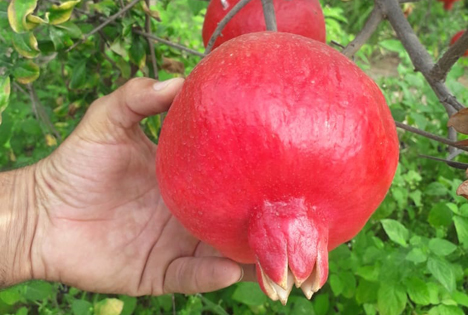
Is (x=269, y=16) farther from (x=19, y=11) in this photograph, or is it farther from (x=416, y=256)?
(x=416, y=256)

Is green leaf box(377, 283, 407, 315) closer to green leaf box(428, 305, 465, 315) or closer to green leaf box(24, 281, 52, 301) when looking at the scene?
green leaf box(428, 305, 465, 315)

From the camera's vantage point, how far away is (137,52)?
1306mm

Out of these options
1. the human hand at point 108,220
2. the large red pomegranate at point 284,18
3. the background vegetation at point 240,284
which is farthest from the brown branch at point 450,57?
the human hand at point 108,220

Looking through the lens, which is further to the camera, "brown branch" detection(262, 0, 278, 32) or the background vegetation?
the background vegetation

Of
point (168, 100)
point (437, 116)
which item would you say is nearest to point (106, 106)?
point (168, 100)

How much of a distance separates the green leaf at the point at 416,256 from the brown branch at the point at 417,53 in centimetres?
49

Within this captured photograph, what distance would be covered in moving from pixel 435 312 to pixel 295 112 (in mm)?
985

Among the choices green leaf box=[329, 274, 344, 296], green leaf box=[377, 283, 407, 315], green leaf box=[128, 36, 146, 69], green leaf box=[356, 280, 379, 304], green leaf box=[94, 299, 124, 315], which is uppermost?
green leaf box=[128, 36, 146, 69]

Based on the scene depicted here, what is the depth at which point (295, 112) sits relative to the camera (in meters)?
0.64

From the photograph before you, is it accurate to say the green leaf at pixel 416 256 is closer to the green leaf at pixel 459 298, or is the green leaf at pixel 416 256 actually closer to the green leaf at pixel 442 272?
the green leaf at pixel 442 272

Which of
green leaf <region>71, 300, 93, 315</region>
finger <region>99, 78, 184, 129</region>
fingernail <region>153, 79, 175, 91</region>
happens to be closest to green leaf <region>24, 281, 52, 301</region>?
green leaf <region>71, 300, 93, 315</region>

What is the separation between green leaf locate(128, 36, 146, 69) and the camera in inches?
51.3

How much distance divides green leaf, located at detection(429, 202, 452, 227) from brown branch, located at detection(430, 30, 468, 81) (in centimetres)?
→ 77

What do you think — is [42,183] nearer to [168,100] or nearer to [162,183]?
[168,100]
